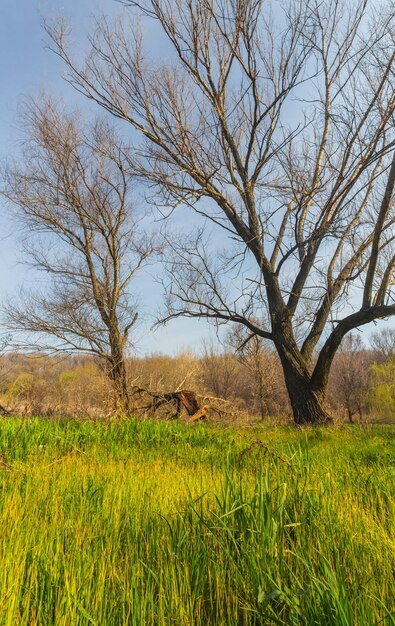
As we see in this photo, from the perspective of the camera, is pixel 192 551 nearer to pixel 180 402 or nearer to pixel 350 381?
pixel 180 402

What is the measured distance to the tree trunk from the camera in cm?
967

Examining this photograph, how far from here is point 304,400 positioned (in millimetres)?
9891

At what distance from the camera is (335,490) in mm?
2633

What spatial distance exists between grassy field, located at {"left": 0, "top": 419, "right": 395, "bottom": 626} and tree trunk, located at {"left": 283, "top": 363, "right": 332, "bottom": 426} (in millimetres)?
6525

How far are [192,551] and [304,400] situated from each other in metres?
8.46

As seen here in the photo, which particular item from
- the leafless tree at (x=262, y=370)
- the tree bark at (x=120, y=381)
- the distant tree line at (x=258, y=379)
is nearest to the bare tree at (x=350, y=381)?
the distant tree line at (x=258, y=379)

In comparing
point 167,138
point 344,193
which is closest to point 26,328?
point 167,138

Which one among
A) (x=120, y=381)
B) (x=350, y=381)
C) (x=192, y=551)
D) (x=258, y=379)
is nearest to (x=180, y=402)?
(x=120, y=381)

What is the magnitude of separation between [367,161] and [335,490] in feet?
25.9

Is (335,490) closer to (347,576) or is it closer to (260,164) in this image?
(347,576)

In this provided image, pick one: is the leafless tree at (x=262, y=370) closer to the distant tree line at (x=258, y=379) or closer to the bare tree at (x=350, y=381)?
the distant tree line at (x=258, y=379)

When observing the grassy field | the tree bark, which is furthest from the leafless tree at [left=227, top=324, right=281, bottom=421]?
the grassy field

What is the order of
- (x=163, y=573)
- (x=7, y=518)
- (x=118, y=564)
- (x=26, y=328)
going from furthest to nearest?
(x=26, y=328), (x=7, y=518), (x=118, y=564), (x=163, y=573)

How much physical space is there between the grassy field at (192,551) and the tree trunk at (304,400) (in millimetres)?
6525
